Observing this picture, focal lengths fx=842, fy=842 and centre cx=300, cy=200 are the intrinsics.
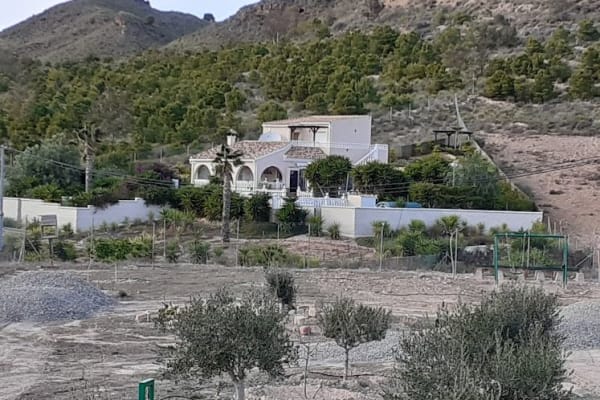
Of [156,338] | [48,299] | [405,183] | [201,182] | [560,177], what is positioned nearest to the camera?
[156,338]

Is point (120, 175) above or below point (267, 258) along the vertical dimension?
above

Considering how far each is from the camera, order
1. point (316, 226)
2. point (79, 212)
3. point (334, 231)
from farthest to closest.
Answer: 1. point (79, 212)
2. point (316, 226)
3. point (334, 231)

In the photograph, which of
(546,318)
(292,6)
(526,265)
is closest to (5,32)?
(292,6)

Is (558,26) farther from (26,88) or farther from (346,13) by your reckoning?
(26,88)

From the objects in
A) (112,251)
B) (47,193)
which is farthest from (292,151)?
(112,251)

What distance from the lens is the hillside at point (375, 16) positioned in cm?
8700

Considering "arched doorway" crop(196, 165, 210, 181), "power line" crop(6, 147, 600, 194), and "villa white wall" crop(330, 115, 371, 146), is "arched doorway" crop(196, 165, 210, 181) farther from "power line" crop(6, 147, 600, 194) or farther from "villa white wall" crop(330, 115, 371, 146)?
"villa white wall" crop(330, 115, 371, 146)

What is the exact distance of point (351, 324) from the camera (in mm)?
12492

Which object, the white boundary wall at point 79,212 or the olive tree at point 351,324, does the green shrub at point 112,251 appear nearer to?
the white boundary wall at point 79,212

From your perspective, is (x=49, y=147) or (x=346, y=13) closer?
(x=49, y=147)

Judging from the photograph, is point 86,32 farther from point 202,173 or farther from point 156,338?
point 156,338

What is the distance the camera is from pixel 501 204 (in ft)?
131

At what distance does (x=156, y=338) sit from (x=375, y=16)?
316 feet

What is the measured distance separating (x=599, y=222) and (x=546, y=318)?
29930 millimetres
